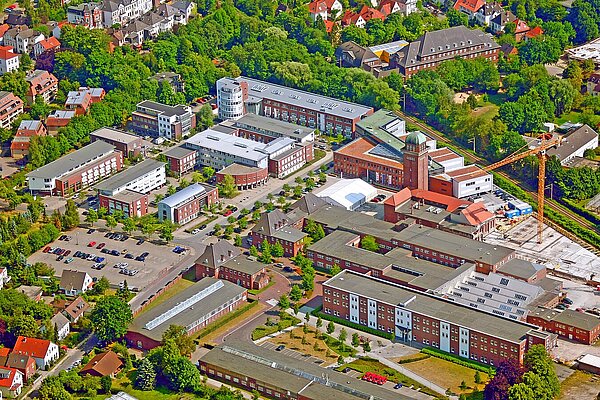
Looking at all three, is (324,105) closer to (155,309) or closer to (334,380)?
(155,309)

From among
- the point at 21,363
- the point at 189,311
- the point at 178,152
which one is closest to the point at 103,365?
the point at 21,363

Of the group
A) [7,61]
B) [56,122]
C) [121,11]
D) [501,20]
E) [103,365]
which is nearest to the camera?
[103,365]

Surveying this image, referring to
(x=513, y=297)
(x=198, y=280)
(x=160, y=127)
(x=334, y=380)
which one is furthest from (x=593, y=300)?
(x=160, y=127)

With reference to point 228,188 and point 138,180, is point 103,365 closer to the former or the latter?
point 138,180

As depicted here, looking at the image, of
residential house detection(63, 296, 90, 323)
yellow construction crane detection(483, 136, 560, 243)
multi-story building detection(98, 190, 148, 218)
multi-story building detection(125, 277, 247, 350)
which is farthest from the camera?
multi-story building detection(98, 190, 148, 218)

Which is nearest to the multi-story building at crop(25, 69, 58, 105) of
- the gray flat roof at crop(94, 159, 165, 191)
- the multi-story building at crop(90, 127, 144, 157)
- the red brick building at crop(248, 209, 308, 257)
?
the multi-story building at crop(90, 127, 144, 157)

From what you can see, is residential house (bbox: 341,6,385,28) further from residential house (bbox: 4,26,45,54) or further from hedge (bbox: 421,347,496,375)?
hedge (bbox: 421,347,496,375)
